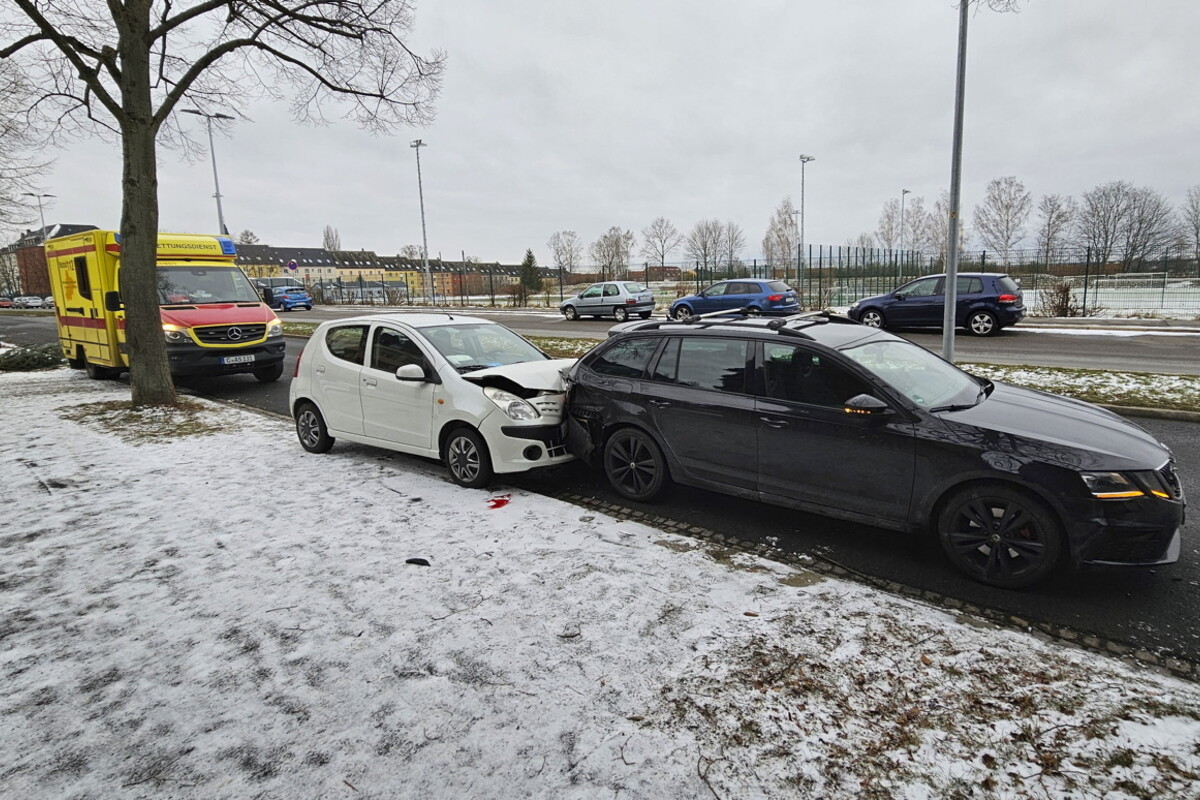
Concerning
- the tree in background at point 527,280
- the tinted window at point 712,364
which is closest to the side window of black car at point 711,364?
the tinted window at point 712,364

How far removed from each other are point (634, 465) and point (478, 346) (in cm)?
224

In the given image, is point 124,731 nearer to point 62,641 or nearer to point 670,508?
point 62,641

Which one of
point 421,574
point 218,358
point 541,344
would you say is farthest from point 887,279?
point 421,574

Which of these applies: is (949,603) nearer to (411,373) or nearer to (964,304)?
(411,373)

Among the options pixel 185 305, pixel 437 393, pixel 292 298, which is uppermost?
pixel 292 298

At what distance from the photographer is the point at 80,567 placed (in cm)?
423

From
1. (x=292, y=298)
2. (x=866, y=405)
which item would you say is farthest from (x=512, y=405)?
(x=292, y=298)

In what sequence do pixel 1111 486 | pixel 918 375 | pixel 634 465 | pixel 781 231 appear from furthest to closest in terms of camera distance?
pixel 781 231 → pixel 634 465 → pixel 918 375 → pixel 1111 486

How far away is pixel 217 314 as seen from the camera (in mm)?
11656

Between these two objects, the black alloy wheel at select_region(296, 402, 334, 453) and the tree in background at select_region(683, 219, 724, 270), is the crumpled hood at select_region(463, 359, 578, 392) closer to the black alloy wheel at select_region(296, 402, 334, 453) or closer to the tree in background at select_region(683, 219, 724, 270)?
the black alloy wheel at select_region(296, 402, 334, 453)

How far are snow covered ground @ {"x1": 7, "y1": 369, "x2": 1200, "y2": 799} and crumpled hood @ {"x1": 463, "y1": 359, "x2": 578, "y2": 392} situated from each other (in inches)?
Result: 57.7

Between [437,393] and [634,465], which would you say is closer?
[634,465]

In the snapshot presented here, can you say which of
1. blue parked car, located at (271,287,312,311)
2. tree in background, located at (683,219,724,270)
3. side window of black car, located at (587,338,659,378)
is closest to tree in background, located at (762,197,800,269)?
tree in background, located at (683,219,724,270)

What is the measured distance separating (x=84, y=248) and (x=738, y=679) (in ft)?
46.5
